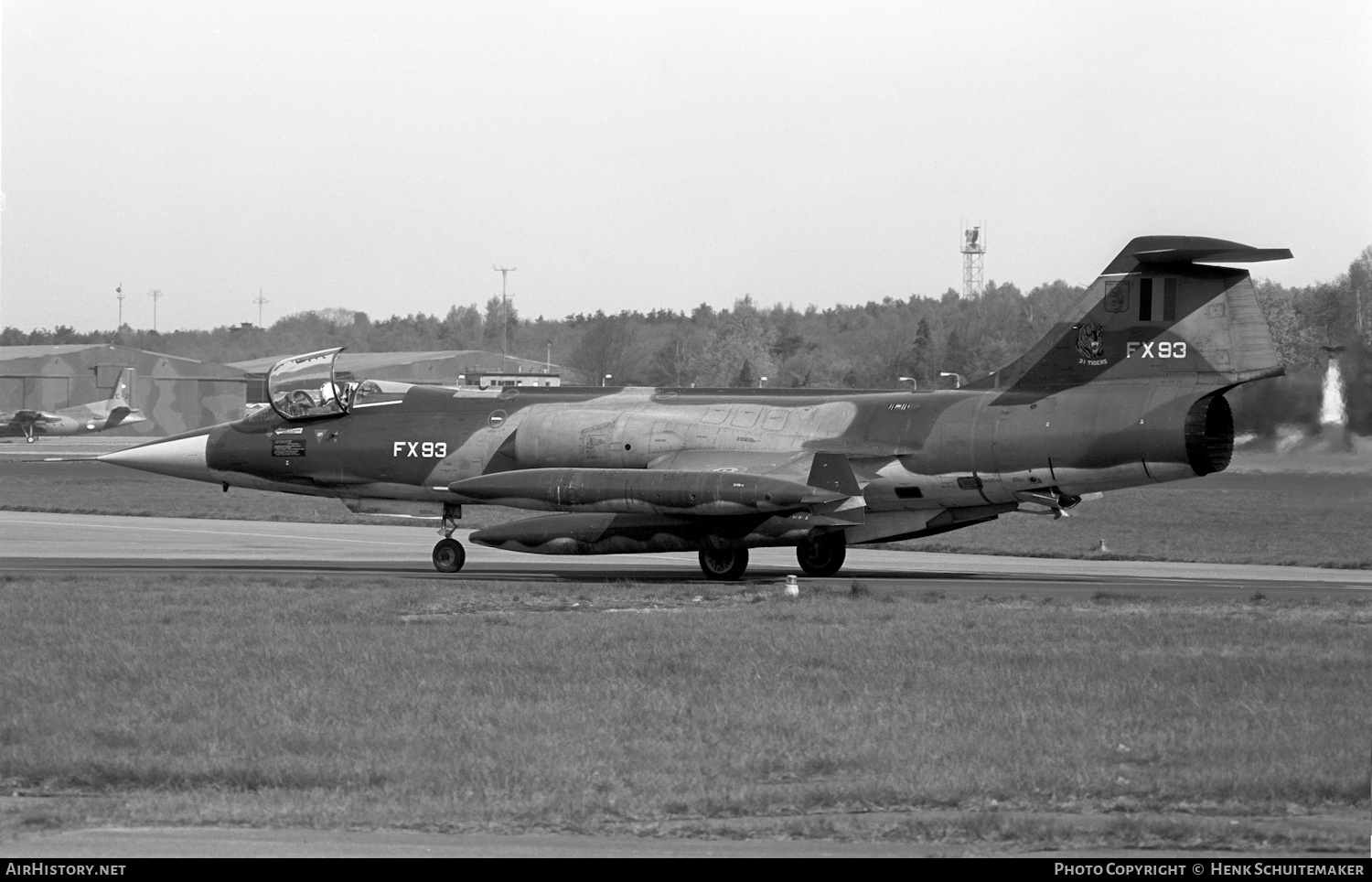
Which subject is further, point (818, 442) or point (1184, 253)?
point (818, 442)

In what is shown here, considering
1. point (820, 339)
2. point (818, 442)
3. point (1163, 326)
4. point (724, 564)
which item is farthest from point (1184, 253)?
point (820, 339)

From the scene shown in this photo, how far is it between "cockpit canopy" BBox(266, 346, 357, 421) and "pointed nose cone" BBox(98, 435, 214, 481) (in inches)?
57.9

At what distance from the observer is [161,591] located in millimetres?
16703

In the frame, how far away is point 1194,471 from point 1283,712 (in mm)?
9021

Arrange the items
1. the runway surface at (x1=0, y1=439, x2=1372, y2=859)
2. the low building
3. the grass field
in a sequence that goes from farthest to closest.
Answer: the low building
the runway surface at (x1=0, y1=439, x2=1372, y2=859)
the grass field

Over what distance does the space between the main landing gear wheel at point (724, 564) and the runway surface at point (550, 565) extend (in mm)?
264

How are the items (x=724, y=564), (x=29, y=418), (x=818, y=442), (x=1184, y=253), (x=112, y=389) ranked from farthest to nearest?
1. (x=112, y=389)
2. (x=29, y=418)
3. (x=818, y=442)
4. (x=724, y=564)
5. (x=1184, y=253)

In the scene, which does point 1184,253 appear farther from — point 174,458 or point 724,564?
point 174,458

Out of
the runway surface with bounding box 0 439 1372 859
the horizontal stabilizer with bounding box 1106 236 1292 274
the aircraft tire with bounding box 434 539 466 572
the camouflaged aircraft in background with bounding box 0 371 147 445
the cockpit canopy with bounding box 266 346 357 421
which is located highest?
the horizontal stabilizer with bounding box 1106 236 1292 274

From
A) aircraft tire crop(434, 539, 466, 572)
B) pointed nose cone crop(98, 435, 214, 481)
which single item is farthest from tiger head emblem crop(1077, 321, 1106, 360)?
pointed nose cone crop(98, 435, 214, 481)

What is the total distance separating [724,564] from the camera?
19828 millimetres

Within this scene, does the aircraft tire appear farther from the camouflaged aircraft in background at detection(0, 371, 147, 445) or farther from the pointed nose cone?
the camouflaged aircraft in background at detection(0, 371, 147, 445)

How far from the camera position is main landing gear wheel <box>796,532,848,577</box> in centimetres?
2053

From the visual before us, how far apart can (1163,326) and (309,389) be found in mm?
12401
